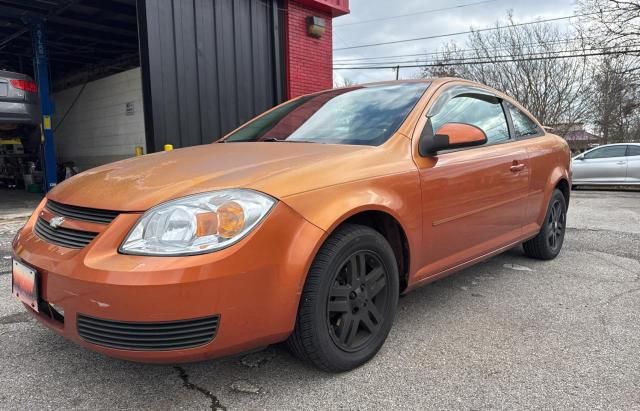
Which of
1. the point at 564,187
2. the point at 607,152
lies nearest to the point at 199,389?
the point at 564,187

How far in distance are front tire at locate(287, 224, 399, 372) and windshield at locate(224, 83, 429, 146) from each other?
0.64m

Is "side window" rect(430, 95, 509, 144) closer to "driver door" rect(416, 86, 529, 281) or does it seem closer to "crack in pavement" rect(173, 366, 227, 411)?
"driver door" rect(416, 86, 529, 281)

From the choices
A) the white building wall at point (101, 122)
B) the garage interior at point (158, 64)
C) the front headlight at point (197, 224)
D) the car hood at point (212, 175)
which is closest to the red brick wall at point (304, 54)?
the garage interior at point (158, 64)

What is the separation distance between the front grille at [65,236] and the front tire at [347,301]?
3.08 feet

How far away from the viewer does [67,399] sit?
211 cm

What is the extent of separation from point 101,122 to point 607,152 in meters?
13.0

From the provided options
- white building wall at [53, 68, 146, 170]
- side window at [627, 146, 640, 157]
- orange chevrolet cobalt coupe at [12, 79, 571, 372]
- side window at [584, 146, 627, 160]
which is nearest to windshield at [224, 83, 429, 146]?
orange chevrolet cobalt coupe at [12, 79, 571, 372]

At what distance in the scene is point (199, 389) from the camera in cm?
220

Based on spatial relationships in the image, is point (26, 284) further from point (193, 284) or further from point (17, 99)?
point (17, 99)

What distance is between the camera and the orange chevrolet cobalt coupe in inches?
72.5

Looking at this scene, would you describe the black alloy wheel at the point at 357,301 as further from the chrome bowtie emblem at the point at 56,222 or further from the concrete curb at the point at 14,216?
the concrete curb at the point at 14,216

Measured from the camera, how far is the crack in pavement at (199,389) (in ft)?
6.75

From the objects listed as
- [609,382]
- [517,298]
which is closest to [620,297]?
[517,298]

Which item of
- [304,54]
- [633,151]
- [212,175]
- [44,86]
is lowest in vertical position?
[633,151]
